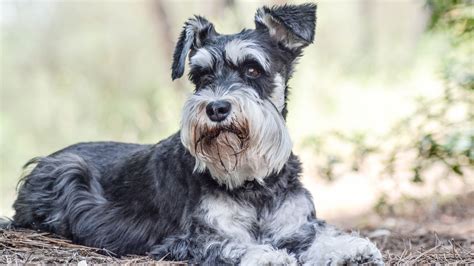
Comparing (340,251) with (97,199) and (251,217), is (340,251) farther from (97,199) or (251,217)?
(97,199)

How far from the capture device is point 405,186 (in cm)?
1145

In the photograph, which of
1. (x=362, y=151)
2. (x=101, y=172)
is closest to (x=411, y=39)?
(x=362, y=151)

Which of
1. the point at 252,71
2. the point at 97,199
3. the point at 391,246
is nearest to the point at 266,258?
the point at 252,71

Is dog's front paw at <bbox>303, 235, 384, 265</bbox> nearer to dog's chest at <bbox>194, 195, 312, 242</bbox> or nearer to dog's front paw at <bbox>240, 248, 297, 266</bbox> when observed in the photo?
dog's front paw at <bbox>240, 248, 297, 266</bbox>

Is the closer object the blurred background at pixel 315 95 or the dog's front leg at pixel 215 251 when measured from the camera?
the dog's front leg at pixel 215 251

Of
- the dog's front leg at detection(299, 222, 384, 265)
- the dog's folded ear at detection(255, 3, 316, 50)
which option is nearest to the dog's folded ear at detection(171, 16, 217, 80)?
the dog's folded ear at detection(255, 3, 316, 50)

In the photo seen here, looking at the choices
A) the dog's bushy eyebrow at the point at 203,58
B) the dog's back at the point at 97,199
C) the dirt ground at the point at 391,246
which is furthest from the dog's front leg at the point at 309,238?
the dog's bushy eyebrow at the point at 203,58

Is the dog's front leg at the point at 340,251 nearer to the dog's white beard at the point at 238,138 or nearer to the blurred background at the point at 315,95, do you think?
the dog's white beard at the point at 238,138

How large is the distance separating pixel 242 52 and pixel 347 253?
150 centimetres

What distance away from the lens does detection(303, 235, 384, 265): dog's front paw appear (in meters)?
4.55

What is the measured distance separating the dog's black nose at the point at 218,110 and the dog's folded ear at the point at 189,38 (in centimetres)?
83

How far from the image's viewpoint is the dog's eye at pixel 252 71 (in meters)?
5.02

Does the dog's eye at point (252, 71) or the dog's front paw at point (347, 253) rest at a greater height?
the dog's eye at point (252, 71)

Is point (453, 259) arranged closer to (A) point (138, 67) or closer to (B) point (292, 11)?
(B) point (292, 11)
